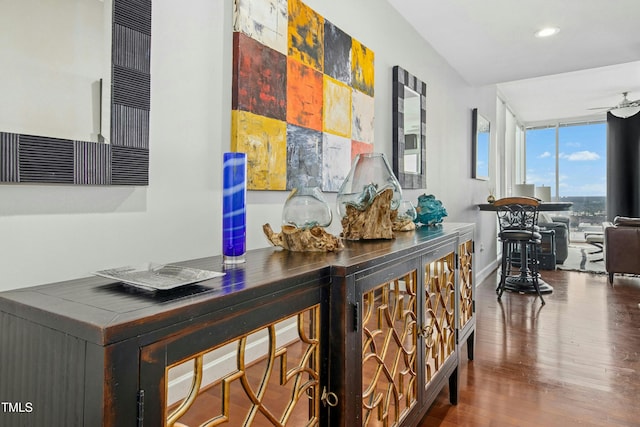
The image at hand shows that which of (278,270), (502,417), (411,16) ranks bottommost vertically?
(502,417)

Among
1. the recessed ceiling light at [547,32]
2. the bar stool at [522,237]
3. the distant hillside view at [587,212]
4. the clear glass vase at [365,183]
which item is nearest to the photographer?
the clear glass vase at [365,183]

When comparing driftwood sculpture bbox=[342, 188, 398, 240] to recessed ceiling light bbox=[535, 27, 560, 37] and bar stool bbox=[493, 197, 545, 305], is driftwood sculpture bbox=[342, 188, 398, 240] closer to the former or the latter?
recessed ceiling light bbox=[535, 27, 560, 37]

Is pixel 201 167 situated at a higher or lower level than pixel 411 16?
lower

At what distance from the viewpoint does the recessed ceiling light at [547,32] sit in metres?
3.16

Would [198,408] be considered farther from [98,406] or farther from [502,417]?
[502,417]

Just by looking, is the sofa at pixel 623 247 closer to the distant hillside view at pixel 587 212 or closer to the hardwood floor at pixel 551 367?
the hardwood floor at pixel 551 367

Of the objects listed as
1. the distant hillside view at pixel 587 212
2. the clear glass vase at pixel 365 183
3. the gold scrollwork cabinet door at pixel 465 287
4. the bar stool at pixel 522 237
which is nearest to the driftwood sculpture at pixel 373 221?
the clear glass vase at pixel 365 183

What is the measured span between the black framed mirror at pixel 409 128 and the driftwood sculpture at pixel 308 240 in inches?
64.3

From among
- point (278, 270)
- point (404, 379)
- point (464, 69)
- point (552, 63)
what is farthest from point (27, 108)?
point (552, 63)

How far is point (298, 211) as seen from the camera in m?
1.42

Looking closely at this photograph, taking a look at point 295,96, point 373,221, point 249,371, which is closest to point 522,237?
point 373,221

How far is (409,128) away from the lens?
303 centimetres

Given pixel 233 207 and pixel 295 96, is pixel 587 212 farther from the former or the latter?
pixel 233 207

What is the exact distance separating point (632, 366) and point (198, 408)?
2.68m
